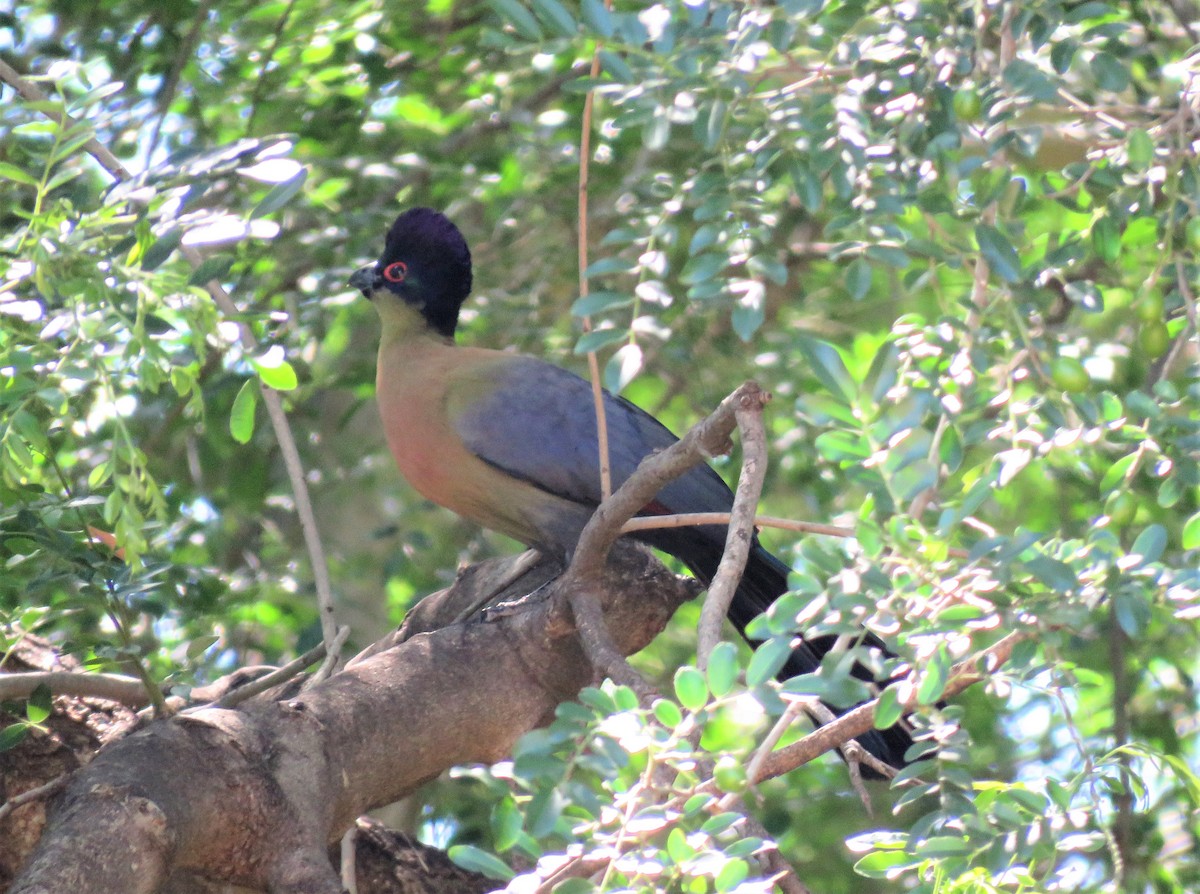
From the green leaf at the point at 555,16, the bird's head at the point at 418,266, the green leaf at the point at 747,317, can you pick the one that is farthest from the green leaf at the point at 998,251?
the bird's head at the point at 418,266

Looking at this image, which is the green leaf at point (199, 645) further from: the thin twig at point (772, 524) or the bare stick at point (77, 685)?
the thin twig at point (772, 524)

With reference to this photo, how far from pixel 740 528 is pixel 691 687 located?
61 cm

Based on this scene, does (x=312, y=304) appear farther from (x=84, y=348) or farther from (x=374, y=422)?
(x=84, y=348)

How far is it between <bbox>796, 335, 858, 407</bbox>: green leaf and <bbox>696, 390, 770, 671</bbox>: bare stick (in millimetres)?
455

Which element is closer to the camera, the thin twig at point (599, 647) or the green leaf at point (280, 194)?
the green leaf at point (280, 194)

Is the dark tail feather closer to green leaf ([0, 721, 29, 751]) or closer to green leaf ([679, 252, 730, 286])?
green leaf ([679, 252, 730, 286])

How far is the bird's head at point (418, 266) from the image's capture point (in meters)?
4.50

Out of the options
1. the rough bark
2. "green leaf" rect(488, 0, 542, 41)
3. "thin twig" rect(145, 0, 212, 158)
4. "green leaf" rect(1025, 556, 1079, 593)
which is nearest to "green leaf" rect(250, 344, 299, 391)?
"green leaf" rect(488, 0, 542, 41)

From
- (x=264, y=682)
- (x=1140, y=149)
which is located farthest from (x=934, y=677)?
(x=264, y=682)

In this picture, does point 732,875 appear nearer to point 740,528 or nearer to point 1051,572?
point 1051,572

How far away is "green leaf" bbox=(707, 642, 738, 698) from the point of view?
1521mm

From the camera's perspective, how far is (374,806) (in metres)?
2.95

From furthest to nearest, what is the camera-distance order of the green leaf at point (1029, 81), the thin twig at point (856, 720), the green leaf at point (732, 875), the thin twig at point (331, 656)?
the thin twig at point (331, 656) → the green leaf at point (1029, 81) → the thin twig at point (856, 720) → the green leaf at point (732, 875)

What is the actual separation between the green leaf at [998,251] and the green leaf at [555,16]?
67 cm
